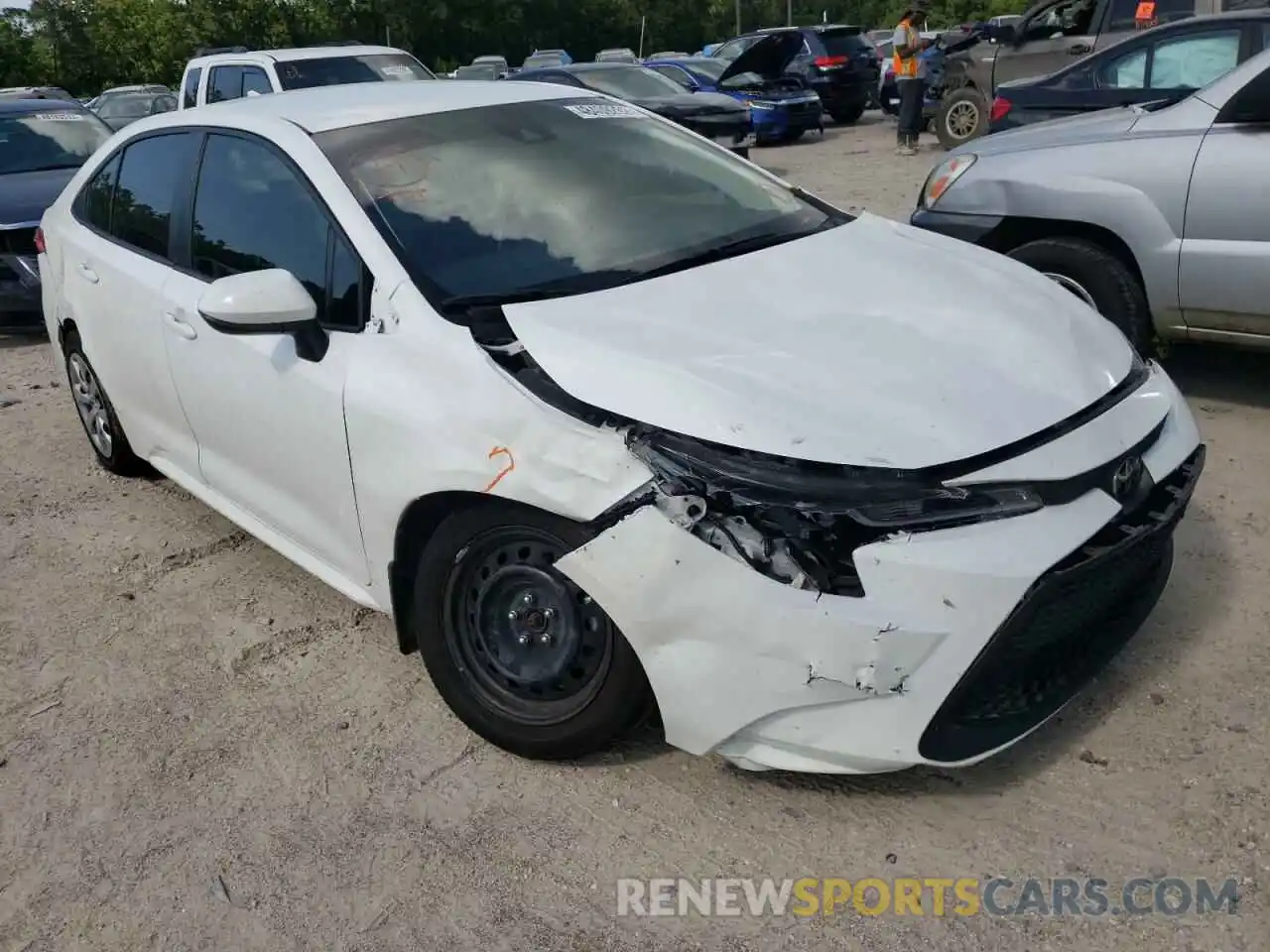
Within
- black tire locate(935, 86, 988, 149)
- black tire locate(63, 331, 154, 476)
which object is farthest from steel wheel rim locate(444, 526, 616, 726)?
black tire locate(935, 86, 988, 149)

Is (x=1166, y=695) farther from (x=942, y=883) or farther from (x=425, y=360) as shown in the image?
(x=425, y=360)

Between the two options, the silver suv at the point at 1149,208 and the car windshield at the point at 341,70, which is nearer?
the silver suv at the point at 1149,208

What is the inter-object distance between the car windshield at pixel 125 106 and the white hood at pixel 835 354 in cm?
1781

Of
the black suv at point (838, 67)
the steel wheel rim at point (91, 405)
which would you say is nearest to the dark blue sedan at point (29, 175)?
the steel wheel rim at point (91, 405)

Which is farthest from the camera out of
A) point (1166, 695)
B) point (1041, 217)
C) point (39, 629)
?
point (1041, 217)

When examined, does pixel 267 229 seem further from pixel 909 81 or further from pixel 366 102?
pixel 909 81

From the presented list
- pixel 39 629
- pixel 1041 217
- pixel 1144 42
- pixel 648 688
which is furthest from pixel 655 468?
pixel 1144 42

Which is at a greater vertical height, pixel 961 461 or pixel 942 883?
pixel 961 461

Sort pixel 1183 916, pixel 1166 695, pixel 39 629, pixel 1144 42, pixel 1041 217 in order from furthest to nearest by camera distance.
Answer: pixel 1144 42 < pixel 1041 217 < pixel 39 629 < pixel 1166 695 < pixel 1183 916

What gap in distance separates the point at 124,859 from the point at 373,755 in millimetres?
639

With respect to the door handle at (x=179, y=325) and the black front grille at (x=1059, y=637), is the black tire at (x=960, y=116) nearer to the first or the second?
the door handle at (x=179, y=325)

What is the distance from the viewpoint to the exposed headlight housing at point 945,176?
542cm

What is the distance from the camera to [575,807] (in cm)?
274

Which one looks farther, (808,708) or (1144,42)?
(1144,42)
